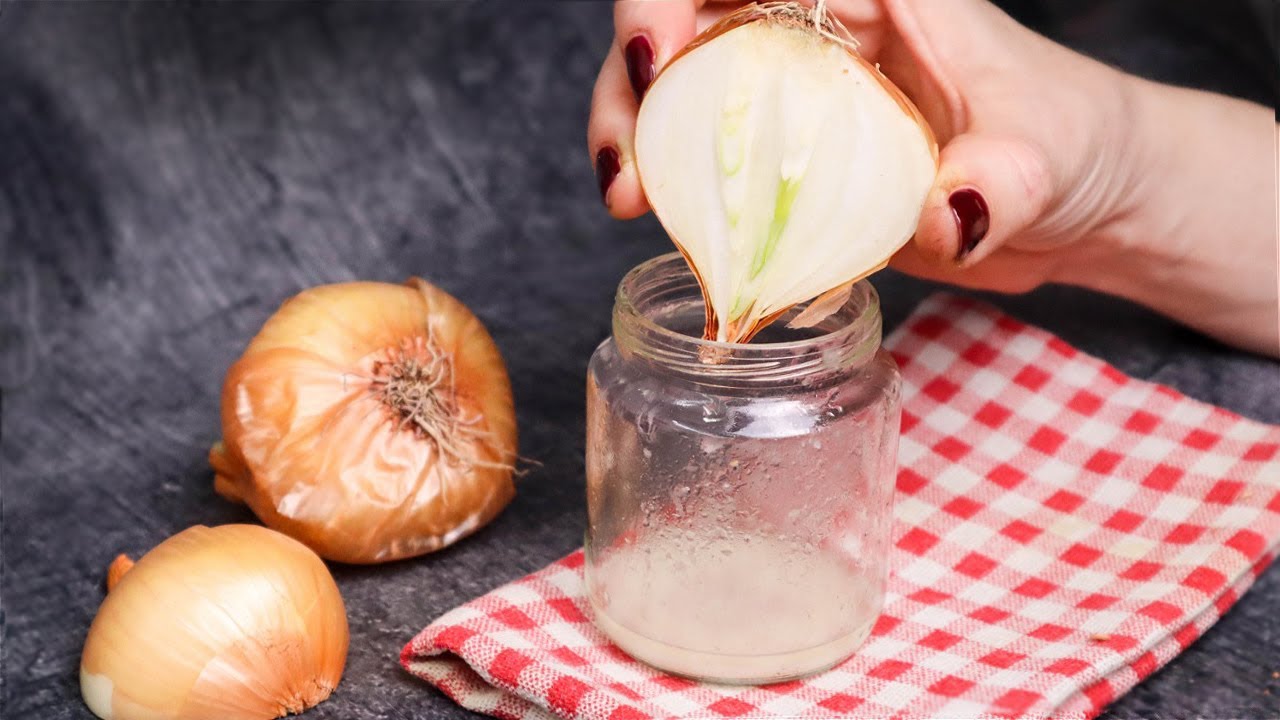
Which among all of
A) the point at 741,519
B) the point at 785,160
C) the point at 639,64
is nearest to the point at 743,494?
the point at 741,519

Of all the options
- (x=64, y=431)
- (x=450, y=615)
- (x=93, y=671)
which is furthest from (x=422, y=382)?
(x=64, y=431)

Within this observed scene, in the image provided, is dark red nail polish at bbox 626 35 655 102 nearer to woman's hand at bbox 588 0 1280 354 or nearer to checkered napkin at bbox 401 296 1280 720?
woman's hand at bbox 588 0 1280 354

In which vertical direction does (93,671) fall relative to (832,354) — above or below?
below

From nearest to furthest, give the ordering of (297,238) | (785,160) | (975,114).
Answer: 1. (785,160)
2. (975,114)
3. (297,238)

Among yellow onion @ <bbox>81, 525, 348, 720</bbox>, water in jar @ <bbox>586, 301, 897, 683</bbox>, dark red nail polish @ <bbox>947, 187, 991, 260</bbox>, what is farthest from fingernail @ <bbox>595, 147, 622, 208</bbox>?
yellow onion @ <bbox>81, 525, 348, 720</bbox>

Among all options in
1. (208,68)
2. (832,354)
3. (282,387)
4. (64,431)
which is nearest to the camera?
(832,354)

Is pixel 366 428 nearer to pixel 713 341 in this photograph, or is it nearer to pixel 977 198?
pixel 713 341

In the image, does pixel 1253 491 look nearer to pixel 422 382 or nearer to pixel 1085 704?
pixel 1085 704
